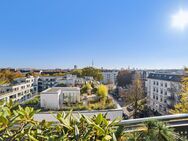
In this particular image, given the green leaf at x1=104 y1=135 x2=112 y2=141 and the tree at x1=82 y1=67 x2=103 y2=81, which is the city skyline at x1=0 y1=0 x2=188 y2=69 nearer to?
the tree at x1=82 y1=67 x2=103 y2=81

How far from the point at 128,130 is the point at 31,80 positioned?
87.7 ft

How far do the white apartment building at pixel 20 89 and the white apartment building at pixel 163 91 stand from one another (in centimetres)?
1196

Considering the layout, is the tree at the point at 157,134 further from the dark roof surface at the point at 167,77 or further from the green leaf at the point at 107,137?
the dark roof surface at the point at 167,77

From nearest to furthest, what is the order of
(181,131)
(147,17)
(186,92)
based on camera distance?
1. (181,131)
2. (186,92)
3. (147,17)

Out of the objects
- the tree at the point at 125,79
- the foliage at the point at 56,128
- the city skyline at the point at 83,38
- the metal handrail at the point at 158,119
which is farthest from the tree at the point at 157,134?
the tree at the point at 125,79

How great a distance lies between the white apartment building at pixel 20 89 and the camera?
2075 centimetres

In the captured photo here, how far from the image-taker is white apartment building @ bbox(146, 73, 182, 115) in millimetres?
17469

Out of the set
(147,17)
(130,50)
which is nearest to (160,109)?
(130,50)

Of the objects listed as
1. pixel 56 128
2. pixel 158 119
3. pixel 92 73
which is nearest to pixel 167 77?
pixel 92 73

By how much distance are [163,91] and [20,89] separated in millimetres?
13578

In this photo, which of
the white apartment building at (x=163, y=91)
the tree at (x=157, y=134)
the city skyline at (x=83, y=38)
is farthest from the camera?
the white apartment building at (x=163, y=91)

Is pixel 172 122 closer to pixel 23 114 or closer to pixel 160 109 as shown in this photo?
pixel 23 114

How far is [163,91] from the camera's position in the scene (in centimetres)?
1953

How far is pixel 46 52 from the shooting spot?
30.0 m
